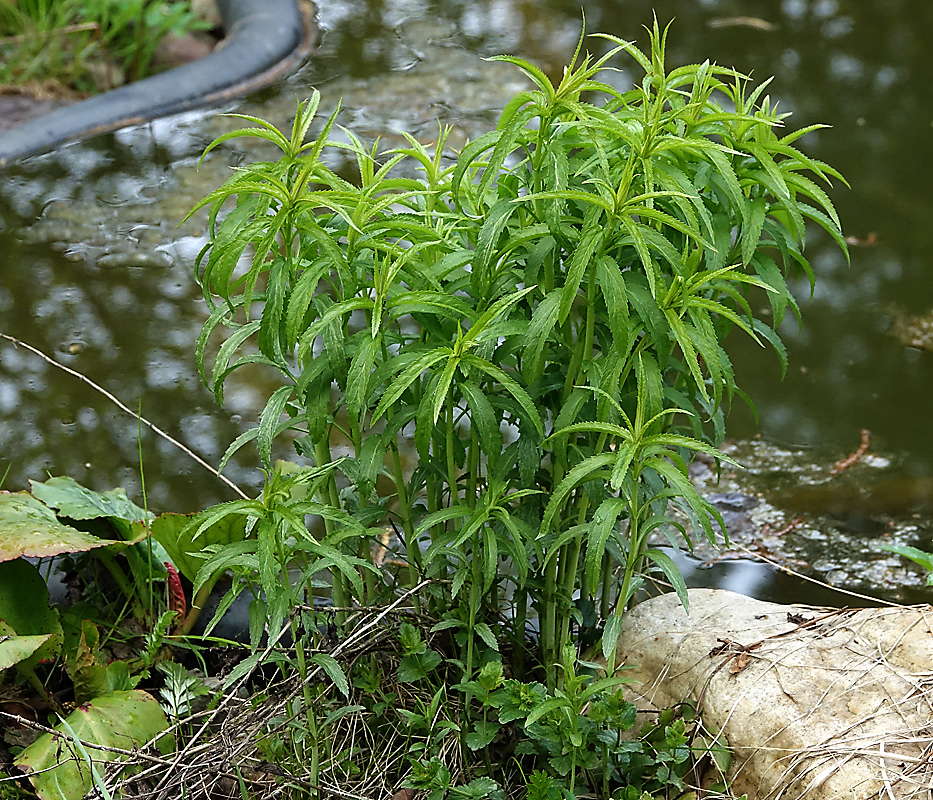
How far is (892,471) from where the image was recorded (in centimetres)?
300

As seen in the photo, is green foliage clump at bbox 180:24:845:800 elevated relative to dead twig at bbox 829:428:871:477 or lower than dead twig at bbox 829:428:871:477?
elevated

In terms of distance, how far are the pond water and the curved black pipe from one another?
→ 11 cm

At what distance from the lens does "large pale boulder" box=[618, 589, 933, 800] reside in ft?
5.80

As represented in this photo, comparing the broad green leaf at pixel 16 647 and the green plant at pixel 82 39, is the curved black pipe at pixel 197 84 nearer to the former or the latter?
the green plant at pixel 82 39

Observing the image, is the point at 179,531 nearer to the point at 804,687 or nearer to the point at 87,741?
the point at 87,741

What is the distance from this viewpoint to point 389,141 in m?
4.52

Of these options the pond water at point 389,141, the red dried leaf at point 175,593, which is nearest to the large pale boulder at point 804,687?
the pond water at point 389,141

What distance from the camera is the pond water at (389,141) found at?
317 cm

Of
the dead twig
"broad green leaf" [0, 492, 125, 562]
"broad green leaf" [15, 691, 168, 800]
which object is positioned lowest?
the dead twig

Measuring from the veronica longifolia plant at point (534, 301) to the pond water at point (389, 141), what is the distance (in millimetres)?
1338

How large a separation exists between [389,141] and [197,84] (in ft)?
3.56

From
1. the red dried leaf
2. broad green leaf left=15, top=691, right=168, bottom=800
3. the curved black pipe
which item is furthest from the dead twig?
the curved black pipe

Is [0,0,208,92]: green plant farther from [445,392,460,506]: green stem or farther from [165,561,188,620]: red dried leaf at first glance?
[445,392,460,506]: green stem

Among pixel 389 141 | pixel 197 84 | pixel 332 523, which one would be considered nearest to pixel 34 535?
pixel 332 523
